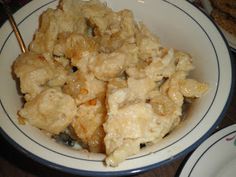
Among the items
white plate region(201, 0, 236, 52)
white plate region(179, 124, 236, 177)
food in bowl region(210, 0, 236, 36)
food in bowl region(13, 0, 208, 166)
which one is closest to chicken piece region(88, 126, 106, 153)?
food in bowl region(13, 0, 208, 166)

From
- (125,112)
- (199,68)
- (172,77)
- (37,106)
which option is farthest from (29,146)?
(199,68)

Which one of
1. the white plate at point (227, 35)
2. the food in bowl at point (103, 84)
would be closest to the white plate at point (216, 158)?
the food in bowl at point (103, 84)

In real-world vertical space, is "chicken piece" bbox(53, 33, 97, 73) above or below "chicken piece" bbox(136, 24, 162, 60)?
above

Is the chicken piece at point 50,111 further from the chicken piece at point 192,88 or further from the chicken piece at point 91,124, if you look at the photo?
the chicken piece at point 192,88

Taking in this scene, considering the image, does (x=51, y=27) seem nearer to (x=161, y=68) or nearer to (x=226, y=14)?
(x=161, y=68)

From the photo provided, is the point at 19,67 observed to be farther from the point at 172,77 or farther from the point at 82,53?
the point at 172,77

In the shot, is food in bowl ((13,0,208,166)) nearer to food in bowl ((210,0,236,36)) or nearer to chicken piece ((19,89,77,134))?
chicken piece ((19,89,77,134))
